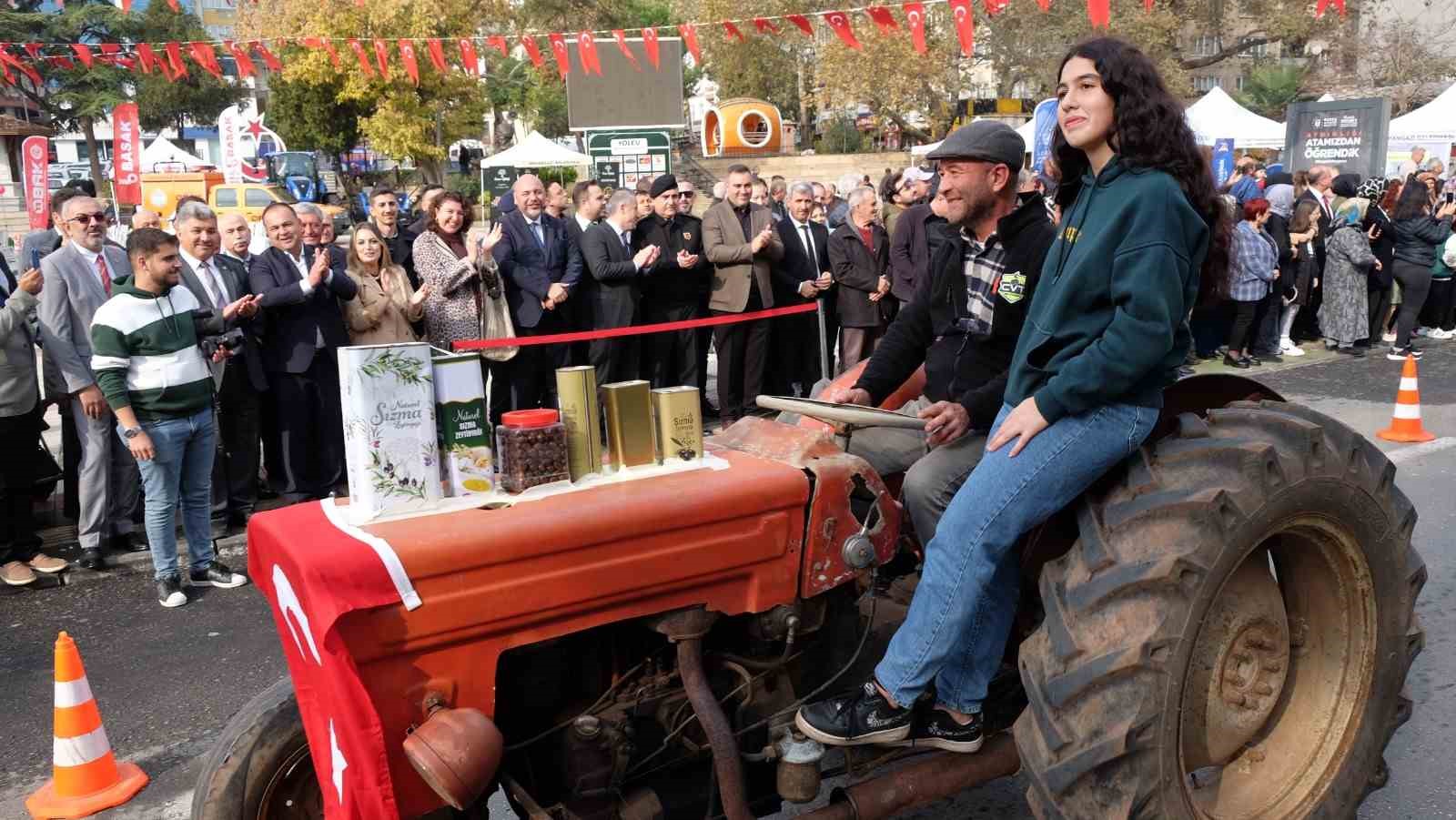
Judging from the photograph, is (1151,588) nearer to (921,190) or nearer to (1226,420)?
(1226,420)

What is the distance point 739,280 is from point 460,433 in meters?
6.94

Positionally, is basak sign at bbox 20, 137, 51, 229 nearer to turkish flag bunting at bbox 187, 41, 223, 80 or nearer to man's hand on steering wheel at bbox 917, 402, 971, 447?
turkish flag bunting at bbox 187, 41, 223, 80

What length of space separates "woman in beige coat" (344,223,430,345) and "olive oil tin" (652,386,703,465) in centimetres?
465

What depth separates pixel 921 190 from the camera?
10.8 m

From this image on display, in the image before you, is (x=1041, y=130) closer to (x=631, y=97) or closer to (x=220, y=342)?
(x=220, y=342)

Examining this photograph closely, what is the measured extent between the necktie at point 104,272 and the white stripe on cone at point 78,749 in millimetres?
3511

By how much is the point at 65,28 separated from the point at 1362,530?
60.1 metres

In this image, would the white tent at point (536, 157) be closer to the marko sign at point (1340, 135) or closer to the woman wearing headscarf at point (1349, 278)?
the marko sign at point (1340, 135)

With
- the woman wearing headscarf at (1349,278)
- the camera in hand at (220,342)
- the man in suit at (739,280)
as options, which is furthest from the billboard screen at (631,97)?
the camera in hand at (220,342)

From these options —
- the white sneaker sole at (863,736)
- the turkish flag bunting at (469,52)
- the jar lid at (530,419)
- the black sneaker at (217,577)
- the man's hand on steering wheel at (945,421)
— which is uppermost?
the turkish flag bunting at (469,52)

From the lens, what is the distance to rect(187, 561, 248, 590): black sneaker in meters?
6.02

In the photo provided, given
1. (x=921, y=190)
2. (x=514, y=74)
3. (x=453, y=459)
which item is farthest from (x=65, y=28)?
(x=453, y=459)

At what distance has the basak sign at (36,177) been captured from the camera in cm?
1491

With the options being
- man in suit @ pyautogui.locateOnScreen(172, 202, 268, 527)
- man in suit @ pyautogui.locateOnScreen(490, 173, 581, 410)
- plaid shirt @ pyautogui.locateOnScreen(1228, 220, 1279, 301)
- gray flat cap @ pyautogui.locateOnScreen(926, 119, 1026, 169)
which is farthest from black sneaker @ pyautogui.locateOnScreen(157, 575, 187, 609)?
plaid shirt @ pyautogui.locateOnScreen(1228, 220, 1279, 301)
